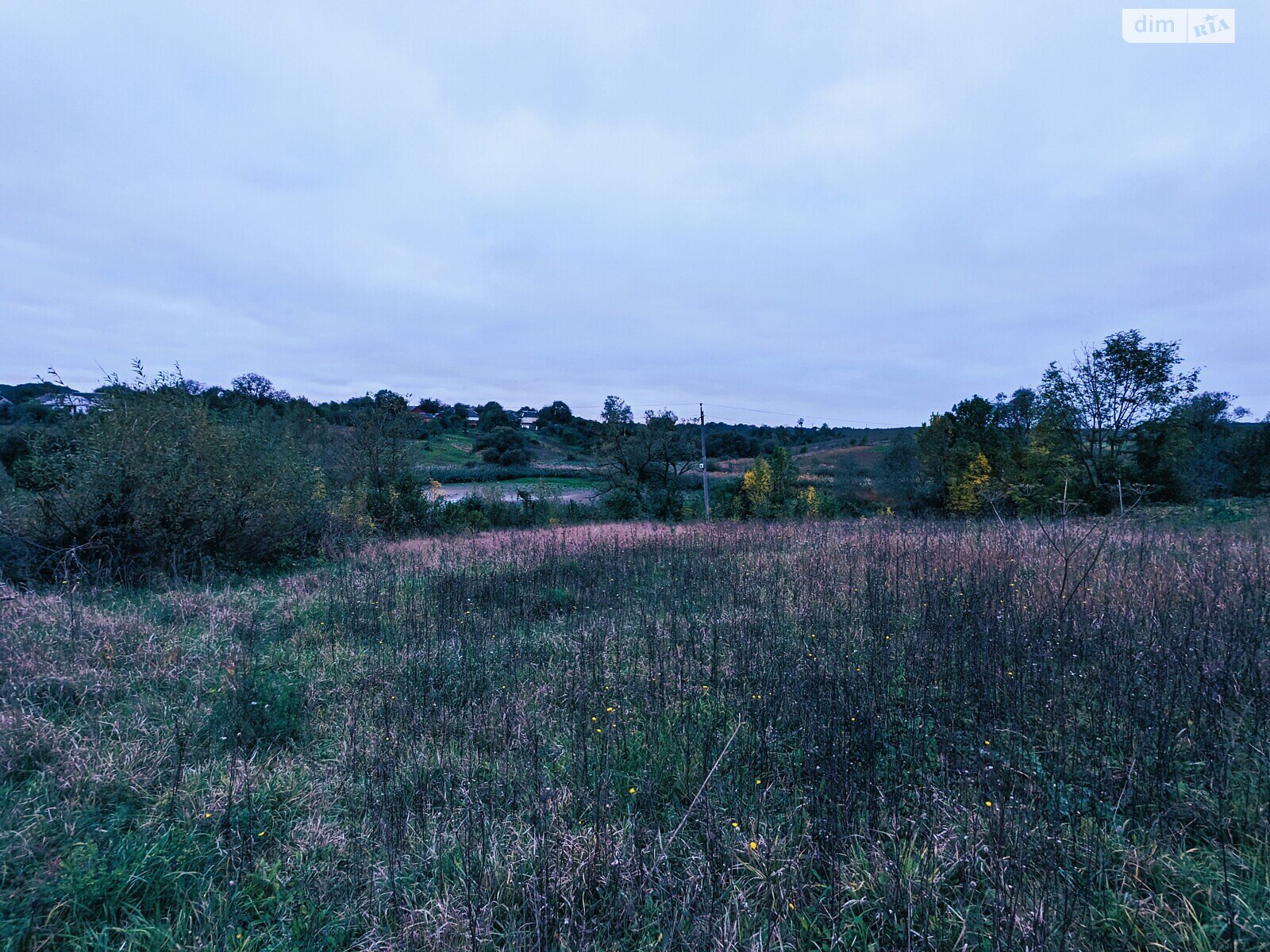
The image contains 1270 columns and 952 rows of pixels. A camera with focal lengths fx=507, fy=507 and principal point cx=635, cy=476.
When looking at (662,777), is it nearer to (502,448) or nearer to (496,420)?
(502,448)

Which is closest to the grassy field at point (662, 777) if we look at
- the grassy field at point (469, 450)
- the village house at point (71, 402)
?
the village house at point (71, 402)

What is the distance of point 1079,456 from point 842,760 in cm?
3008

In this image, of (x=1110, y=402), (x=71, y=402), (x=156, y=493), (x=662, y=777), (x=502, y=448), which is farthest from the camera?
(x=502, y=448)

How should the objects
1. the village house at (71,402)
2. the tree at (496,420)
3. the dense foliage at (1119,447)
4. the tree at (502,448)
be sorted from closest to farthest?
the village house at (71,402)
the dense foliage at (1119,447)
the tree at (502,448)
the tree at (496,420)

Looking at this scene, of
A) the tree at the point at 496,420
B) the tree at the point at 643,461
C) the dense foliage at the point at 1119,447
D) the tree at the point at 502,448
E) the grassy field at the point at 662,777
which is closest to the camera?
the grassy field at the point at 662,777

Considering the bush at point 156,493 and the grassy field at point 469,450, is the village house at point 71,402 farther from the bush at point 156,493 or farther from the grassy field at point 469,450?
the grassy field at point 469,450

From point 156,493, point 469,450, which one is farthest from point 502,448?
point 156,493

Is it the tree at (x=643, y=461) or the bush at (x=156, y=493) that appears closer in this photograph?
the bush at (x=156, y=493)

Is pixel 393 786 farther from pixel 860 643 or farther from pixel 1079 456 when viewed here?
pixel 1079 456

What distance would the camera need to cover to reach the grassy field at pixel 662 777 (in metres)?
2.11

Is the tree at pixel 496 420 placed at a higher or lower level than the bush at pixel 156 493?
higher

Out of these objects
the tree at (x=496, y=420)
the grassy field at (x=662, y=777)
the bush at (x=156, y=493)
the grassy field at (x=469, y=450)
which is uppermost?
the tree at (x=496, y=420)

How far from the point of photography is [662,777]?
301cm

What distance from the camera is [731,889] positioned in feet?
7.14
